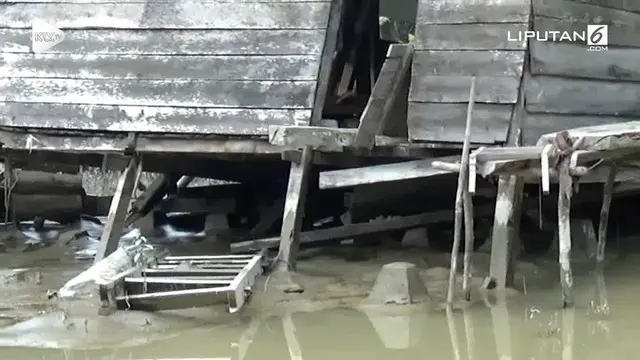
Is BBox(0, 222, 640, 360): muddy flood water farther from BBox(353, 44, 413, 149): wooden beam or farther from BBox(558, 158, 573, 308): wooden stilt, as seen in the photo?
BBox(353, 44, 413, 149): wooden beam

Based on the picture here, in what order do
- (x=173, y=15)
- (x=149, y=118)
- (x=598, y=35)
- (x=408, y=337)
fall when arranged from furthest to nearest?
(x=173, y=15) < (x=149, y=118) < (x=598, y=35) < (x=408, y=337)

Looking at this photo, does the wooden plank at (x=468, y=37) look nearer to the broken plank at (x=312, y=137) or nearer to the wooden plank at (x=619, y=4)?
the wooden plank at (x=619, y=4)

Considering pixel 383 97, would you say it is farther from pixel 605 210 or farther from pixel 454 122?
pixel 605 210

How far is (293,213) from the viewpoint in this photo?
7383 mm

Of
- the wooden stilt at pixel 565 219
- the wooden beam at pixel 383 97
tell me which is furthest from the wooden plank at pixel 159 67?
the wooden stilt at pixel 565 219

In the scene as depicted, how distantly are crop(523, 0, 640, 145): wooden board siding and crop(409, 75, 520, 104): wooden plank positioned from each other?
0.55ft

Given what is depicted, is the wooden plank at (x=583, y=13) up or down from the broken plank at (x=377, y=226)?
up

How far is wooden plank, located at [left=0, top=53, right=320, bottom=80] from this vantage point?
789 centimetres

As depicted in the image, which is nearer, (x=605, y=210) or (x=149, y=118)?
(x=605, y=210)

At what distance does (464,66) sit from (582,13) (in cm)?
119

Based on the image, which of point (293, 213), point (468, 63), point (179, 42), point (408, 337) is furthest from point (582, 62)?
point (179, 42)

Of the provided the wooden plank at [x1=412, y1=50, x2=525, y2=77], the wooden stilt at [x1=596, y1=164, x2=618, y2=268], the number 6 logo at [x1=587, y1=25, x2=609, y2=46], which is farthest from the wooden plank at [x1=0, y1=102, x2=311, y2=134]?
the wooden stilt at [x1=596, y1=164, x2=618, y2=268]

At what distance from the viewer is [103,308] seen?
6.07 m

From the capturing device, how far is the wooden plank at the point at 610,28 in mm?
7277
